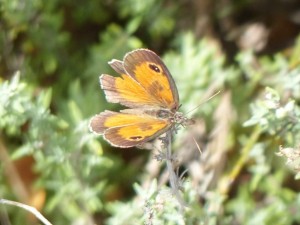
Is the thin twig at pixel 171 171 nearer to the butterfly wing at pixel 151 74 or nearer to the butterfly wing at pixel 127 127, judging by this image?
the butterfly wing at pixel 127 127

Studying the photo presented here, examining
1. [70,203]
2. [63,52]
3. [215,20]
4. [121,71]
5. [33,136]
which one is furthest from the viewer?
[215,20]

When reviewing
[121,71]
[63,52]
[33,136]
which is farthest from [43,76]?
[121,71]

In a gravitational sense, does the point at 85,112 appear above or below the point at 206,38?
below

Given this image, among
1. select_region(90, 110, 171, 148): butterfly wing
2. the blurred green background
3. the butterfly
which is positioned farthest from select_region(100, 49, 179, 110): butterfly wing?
the blurred green background

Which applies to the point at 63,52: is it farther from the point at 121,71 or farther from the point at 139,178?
the point at 121,71

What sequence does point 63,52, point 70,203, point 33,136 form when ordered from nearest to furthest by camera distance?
point 33,136 → point 70,203 → point 63,52
